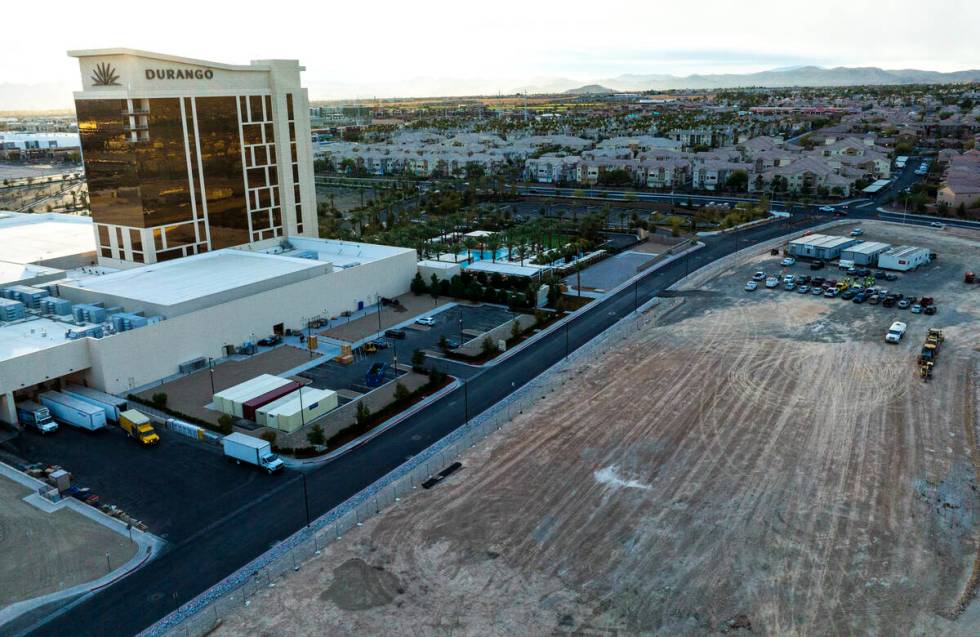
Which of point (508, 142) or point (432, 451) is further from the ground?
point (508, 142)

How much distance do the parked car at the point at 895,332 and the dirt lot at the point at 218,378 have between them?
31145 millimetres

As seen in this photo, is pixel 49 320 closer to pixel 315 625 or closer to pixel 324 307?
pixel 324 307

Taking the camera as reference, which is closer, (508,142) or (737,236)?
(737,236)

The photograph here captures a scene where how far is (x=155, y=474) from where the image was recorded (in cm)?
2803

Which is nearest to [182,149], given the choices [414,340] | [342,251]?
[342,251]

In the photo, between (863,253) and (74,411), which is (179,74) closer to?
(74,411)

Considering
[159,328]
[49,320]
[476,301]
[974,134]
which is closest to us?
[159,328]

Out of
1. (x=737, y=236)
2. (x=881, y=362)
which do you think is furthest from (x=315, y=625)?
(x=737, y=236)

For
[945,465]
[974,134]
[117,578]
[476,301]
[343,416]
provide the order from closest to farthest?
[117,578] → [945,465] → [343,416] → [476,301] → [974,134]

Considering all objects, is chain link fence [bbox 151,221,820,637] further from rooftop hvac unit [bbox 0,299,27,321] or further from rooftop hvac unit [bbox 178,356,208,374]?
rooftop hvac unit [bbox 0,299,27,321]

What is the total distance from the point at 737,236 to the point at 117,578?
201 ft

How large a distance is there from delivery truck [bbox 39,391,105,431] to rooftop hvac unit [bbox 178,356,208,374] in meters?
5.44

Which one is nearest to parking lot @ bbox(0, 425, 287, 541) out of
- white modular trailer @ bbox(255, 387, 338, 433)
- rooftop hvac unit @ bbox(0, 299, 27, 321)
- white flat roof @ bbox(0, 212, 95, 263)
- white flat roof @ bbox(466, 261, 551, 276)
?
white modular trailer @ bbox(255, 387, 338, 433)

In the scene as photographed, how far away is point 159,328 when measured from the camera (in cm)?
3666
